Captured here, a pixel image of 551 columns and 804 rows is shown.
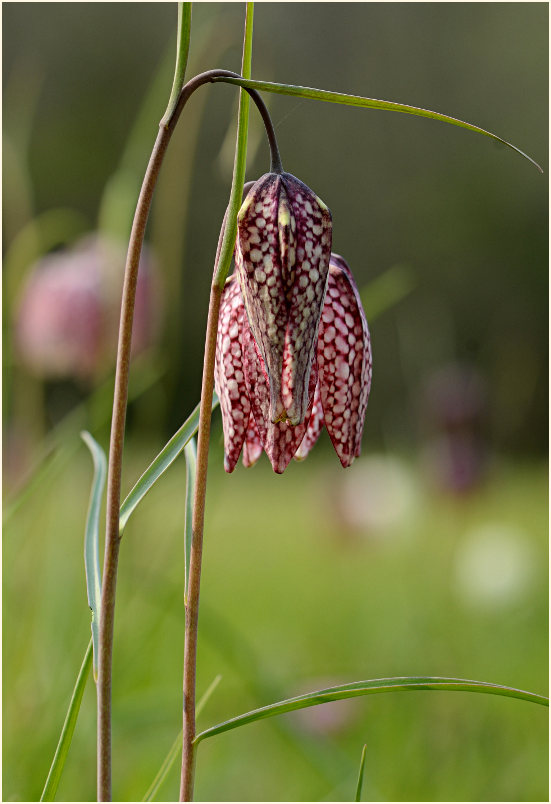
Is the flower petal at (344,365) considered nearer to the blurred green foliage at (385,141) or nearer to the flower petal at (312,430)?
the flower petal at (312,430)

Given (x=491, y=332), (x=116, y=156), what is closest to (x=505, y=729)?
(x=491, y=332)

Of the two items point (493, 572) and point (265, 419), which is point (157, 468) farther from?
point (493, 572)

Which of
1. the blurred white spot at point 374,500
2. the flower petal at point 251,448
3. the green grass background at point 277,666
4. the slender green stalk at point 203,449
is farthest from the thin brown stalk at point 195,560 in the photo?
the blurred white spot at point 374,500

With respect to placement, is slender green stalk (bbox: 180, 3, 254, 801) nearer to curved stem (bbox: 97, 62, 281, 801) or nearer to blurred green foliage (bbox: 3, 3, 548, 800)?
curved stem (bbox: 97, 62, 281, 801)

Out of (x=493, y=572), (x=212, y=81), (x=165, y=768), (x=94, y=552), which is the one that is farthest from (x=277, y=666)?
(x=212, y=81)

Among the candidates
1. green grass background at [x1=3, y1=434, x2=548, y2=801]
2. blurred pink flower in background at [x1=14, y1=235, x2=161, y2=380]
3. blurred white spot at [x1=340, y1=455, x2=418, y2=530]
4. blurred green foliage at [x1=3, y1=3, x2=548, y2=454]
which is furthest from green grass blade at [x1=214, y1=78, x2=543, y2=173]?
blurred green foliage at [x1=3, y1=3, x2=548, y2=454]
